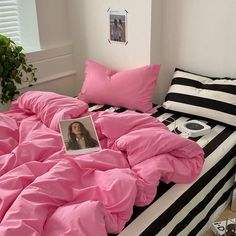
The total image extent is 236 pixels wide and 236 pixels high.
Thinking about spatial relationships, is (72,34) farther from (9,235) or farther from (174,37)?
(9,235)

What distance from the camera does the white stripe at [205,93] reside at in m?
1.92

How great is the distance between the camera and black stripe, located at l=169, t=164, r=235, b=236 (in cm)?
144

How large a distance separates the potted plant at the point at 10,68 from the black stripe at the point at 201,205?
1.44 meters

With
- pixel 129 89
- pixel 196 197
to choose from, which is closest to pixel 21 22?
pixel 129 89

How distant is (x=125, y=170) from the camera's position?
1340 millimetres

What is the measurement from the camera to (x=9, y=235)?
1.03 meters

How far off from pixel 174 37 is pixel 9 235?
170 cm

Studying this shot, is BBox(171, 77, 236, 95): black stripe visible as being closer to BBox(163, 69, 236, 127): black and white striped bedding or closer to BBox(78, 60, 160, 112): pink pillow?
BBox(163, 69, 236, 127): black and white striped bedding

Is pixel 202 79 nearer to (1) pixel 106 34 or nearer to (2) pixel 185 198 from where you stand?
(1) pixel 106 34

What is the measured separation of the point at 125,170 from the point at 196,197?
41 cm

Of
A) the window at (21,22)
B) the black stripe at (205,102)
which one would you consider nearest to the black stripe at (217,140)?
the black stripe at (205,102)

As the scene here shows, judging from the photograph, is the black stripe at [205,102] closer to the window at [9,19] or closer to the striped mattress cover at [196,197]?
the striped mattress cover at [196,197]

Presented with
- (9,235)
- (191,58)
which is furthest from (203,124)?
(9,235)

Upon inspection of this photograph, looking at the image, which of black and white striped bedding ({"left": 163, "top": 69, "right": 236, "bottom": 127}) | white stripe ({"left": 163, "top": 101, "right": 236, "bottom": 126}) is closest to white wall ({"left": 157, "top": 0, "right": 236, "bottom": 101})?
black and white striped bedding ({"left": 163, "top": 69, "right": 236, "bottom": 127})
